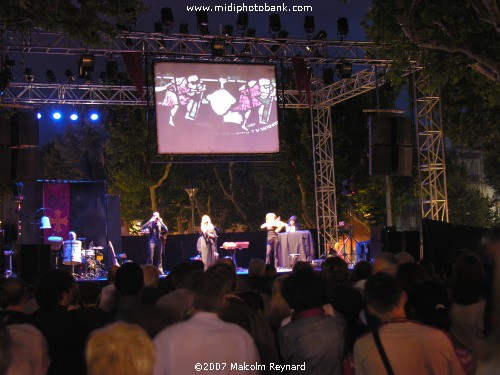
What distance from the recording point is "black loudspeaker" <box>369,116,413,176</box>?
13977 millimetres

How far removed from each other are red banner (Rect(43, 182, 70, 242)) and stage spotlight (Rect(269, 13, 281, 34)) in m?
6.73

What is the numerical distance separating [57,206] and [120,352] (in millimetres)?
15815

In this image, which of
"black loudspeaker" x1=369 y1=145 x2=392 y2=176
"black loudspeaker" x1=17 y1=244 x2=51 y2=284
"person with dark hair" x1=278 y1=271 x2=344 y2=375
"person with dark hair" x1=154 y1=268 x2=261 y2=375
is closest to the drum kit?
"black loudspeaker" x1=17 y1=244 x2=51 y2=284

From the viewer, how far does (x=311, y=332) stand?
3.84 metres

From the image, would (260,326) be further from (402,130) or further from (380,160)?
(402,130)

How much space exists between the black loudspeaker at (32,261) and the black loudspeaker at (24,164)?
5.02 feet

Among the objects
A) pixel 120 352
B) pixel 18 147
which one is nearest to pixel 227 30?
pixel 18 147

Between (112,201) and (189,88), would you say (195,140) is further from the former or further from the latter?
(112,201)

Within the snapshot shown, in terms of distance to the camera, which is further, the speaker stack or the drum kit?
the drum kit

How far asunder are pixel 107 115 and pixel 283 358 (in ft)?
104

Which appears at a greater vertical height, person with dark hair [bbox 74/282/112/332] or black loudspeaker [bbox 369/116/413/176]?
black loudspeaker [bbox 369/116/413/176]

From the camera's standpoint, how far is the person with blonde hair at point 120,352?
94.3 inches

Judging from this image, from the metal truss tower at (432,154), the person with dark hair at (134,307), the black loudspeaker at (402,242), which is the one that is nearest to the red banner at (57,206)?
the black loudspeaker at (402,242)

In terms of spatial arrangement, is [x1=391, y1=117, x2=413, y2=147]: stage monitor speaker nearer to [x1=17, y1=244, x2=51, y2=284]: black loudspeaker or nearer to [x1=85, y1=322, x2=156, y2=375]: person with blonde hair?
[x1=17, y1=244, x2=51, y2=284]: black loudspeaker
